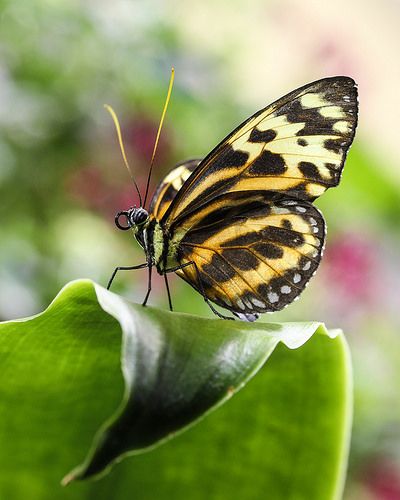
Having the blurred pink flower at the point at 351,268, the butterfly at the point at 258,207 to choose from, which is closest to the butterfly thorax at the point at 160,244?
the butterfly at the point at 258,207

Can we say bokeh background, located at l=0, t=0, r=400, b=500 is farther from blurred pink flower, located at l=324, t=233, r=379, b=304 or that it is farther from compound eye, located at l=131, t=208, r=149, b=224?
compound eye, located at l=131, t=208, r=149, b=224

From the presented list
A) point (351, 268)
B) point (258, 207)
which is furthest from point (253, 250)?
point (351, 268)

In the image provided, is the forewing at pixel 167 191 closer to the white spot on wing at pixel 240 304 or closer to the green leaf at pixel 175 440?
the white spot on wing at pixel 240 304

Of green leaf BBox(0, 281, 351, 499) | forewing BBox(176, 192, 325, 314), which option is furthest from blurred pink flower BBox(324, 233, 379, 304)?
green leaf BBox(0, 281, 351, 499)

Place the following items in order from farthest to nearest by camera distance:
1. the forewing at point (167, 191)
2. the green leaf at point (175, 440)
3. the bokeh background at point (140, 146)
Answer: the bokeh background at point (140, 146) < the forewing at point (167, 191) < the green leaf at point (175, 440)

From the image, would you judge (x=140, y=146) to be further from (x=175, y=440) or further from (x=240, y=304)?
(x=175, y=440)

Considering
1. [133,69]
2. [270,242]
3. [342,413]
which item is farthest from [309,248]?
[133,69]
